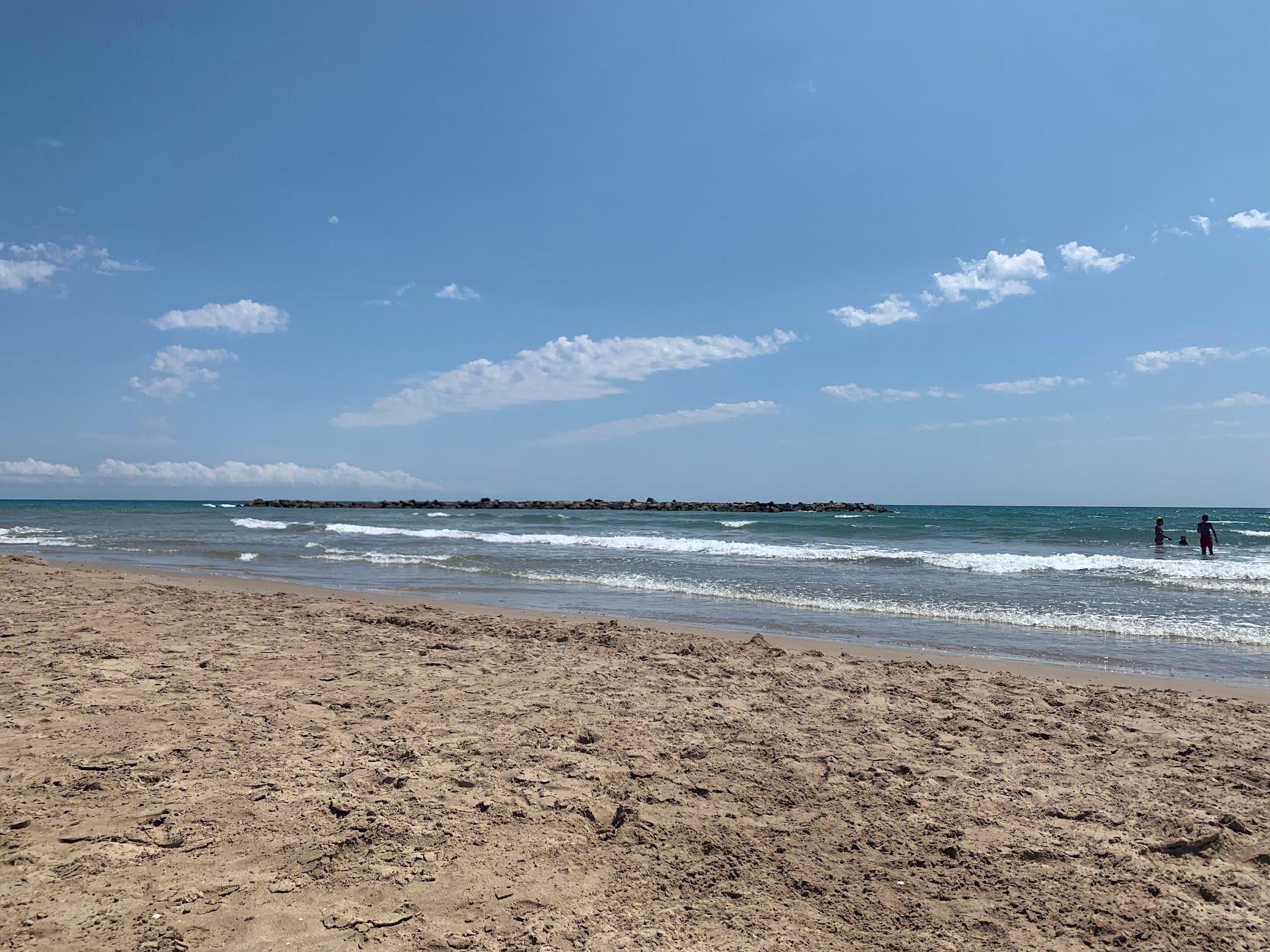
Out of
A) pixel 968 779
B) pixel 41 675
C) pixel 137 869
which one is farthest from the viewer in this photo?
pixel 41 675

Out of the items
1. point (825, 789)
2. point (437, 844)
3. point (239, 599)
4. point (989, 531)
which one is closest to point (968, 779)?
point (825, 789)

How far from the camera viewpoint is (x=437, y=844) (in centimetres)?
298

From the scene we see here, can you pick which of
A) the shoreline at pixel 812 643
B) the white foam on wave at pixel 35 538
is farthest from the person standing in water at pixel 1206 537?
the white foam on wave at pixel 35 538

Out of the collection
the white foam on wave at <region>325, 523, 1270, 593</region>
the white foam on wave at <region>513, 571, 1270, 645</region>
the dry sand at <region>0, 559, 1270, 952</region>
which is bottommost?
the white foam on wave at <region>513, 571, 1270, 645</region>

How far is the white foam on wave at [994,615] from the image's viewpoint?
356 inches

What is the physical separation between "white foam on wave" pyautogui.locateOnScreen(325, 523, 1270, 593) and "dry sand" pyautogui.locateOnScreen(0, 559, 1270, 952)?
38.4ft

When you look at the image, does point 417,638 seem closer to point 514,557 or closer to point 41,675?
point 41,675

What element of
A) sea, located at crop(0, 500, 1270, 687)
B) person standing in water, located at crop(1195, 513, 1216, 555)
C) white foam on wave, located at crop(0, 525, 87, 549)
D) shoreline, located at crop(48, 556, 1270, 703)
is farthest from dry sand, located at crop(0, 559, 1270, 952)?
white foam on wave, located at crop(0, 525, 87, 549)

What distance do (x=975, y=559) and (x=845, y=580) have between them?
21.6 feet

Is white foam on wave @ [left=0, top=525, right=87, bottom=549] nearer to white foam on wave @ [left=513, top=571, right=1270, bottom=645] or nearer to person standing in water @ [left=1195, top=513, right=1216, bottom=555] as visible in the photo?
white foam on wave @ [left=513, top=571, right=1270, bottom=645]

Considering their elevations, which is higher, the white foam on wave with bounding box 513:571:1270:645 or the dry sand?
the dry sand

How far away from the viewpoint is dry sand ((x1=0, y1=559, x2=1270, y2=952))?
254 cm

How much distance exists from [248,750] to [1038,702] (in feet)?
17.4

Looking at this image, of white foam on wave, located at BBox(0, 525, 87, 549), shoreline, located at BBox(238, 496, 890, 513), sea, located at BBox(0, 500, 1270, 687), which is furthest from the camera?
shoreline, located at BBox(238, 496, 890, 513)
